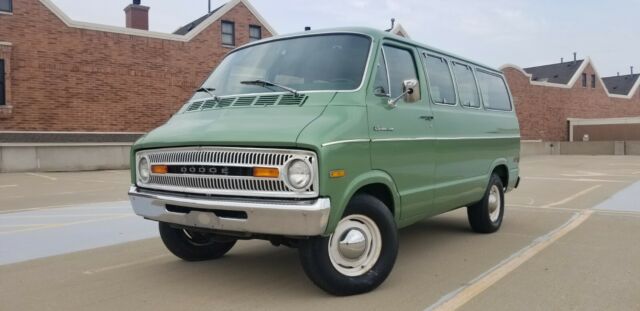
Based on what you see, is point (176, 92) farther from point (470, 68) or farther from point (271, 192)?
point (271, 192)

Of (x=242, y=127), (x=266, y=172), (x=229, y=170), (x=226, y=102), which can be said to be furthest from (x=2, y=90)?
(x=266, y=172)

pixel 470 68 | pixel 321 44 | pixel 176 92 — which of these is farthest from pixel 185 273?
pixel 176 92

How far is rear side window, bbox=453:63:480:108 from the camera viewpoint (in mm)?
6395

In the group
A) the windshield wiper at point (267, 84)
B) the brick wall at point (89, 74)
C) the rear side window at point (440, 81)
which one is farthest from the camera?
the brick wall at point (89, 74)

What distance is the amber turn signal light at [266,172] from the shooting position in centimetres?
388

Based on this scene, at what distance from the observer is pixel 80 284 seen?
4824 millimetres

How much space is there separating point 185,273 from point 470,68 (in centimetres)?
420

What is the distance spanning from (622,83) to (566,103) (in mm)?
19579

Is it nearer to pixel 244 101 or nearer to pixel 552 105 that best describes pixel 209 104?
pixel 244 101

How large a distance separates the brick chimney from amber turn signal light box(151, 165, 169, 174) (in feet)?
85.5

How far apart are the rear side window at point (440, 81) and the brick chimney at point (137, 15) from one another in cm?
2543

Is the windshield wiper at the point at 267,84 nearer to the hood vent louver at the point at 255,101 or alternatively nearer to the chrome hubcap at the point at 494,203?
the hood vent louver at the point at 255,101

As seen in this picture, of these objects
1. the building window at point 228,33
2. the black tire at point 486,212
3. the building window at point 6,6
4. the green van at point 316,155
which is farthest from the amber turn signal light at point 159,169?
the building window at point 228,33

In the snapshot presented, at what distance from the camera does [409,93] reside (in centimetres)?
492
